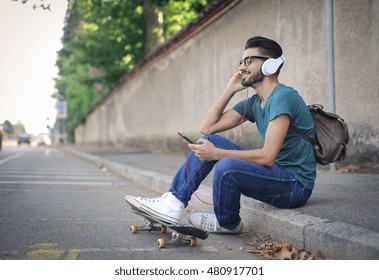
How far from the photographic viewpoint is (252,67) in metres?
3.27

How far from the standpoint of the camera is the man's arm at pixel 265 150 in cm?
291

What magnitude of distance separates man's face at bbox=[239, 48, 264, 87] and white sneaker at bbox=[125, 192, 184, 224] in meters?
1.03

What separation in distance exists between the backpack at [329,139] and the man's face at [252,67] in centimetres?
53

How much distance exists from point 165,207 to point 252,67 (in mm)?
1204

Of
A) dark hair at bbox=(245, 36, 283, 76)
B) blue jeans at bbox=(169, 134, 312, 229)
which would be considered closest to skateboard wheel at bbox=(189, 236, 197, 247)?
blue jeans at bbox=(169, 134, 312, 229)

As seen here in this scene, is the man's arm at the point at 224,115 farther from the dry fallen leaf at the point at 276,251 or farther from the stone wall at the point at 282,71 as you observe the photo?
the stone wall at the point at 282,71

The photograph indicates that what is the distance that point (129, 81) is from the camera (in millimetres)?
19922

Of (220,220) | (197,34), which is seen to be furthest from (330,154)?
(197,34)

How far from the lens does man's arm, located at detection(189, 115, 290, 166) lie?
9.55 feet

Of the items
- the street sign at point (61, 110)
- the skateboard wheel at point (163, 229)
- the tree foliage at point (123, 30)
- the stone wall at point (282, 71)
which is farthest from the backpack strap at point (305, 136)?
the street sign at point (61, 110)

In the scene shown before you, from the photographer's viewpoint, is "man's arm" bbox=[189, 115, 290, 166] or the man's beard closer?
"man's arm" bbox=[189, 115, 290, 166]

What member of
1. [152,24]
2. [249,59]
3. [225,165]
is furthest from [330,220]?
[152,24]

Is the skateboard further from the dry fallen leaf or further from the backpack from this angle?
the backpack
